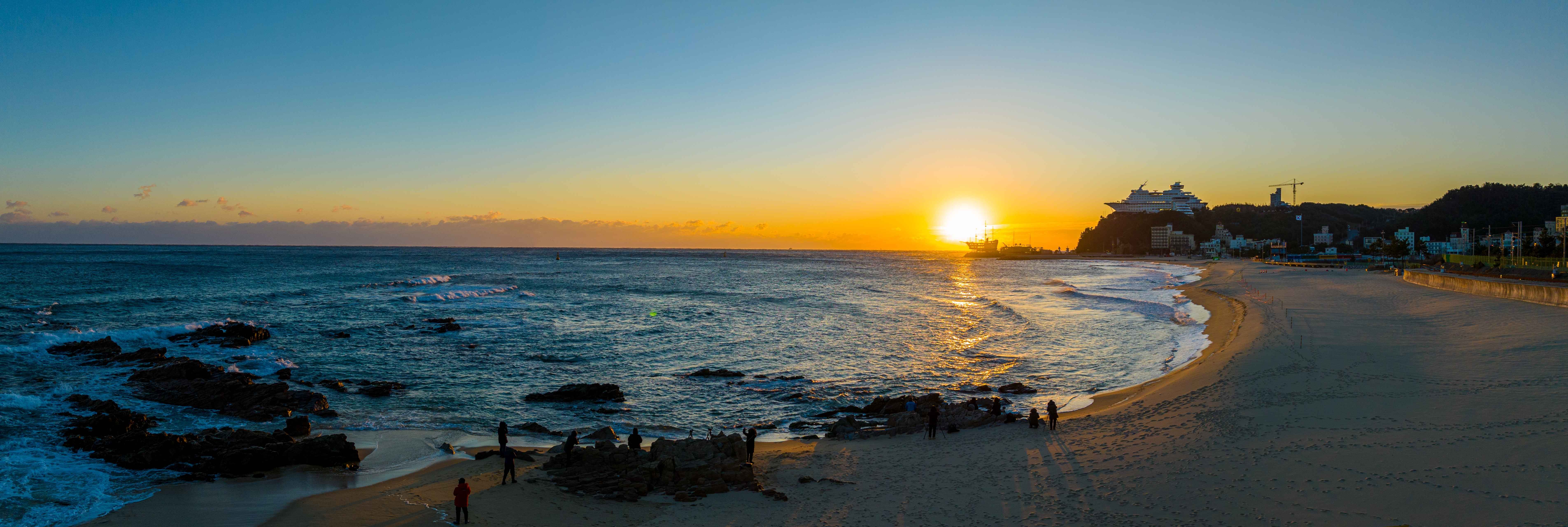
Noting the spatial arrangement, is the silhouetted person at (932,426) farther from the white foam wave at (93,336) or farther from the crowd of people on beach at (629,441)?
the white foam wave at (93,336)

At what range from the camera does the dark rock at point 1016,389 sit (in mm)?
22703

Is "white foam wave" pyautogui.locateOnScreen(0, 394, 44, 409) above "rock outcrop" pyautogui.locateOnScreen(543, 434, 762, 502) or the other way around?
above

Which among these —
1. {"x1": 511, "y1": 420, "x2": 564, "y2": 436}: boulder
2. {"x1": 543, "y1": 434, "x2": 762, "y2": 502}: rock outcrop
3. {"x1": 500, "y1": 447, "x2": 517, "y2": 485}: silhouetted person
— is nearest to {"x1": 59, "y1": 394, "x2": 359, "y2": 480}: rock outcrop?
{"x1": 500, "y1": 447, "x2": 517, "y2": 485}: silhouetted person

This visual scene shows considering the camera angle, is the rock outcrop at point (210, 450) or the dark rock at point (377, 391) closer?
the rock outcrop at point (210, 450)

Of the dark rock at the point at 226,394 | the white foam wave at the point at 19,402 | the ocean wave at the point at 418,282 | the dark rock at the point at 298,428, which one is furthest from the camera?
the ocean wave at the point at 418,282

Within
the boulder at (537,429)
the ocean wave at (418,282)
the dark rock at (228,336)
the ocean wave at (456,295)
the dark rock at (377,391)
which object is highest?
the ocean wave at (418,282)

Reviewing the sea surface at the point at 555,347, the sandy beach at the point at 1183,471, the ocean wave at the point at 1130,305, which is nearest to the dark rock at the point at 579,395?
the sea surface at the point at 555,347

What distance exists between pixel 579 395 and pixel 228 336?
21.7 metres

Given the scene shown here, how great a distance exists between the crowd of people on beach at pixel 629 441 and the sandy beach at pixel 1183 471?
27 cm

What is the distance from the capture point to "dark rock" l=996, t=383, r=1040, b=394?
74.5 ft

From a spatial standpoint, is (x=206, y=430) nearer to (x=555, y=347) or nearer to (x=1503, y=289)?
(x=555, y=347)

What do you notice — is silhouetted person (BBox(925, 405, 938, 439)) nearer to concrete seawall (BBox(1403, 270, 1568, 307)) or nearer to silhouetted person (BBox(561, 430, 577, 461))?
silhouetted person (BBox(561, 430, 577, 461))

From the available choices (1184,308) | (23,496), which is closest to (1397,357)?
(1184,308)

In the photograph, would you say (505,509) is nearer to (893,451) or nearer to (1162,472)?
(893,451)
